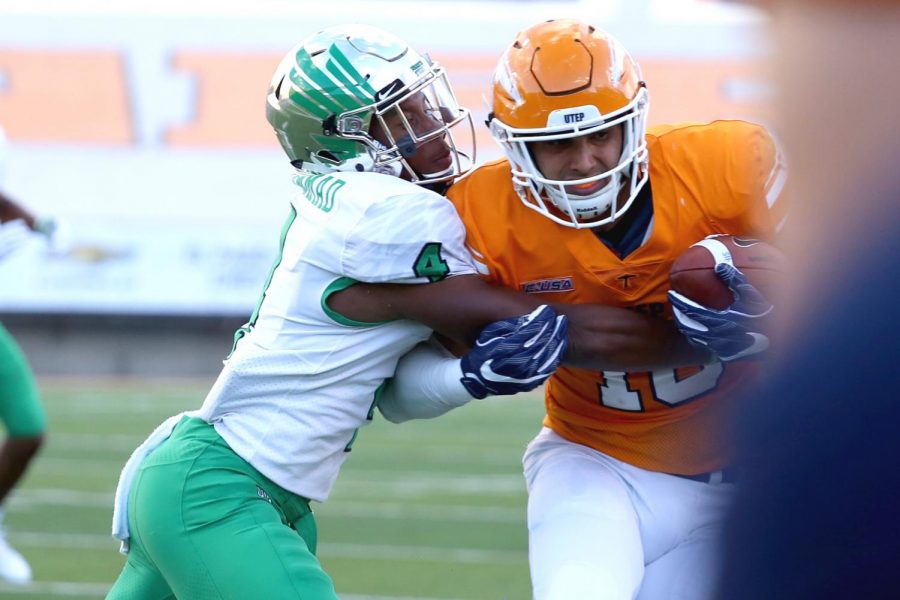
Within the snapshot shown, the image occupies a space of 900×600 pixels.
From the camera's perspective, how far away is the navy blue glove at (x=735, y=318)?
2.53m

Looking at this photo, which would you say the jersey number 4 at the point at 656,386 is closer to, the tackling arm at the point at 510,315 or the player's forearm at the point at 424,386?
the tackling arm at the point at 510,315

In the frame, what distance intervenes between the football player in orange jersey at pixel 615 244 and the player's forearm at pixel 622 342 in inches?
3.8

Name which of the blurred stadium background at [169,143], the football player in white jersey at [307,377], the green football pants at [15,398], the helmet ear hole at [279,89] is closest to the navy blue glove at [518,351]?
the football player in white jersey at [307,377]

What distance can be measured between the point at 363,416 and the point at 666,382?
0.65 meters

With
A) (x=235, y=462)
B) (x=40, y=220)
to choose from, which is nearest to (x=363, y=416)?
(x=235, y=462)

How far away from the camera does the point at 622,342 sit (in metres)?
2.70

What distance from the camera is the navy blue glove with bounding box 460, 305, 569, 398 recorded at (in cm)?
259

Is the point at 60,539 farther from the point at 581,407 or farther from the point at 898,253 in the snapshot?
the point at 898,253

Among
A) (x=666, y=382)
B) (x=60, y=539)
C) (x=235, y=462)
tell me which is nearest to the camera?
(x=235, y=462)

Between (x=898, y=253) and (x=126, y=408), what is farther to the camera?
(x=126, y=408)

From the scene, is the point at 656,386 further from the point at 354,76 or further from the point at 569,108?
the point at 354,76

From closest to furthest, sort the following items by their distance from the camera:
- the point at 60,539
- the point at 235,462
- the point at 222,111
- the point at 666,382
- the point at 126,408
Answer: the point at 235,462 → the point at 666,382 → the point at 60,539 → the point at 126,408 → the point at 222,111

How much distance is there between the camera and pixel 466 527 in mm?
6141

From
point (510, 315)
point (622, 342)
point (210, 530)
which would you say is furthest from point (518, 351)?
point (210, 530)
